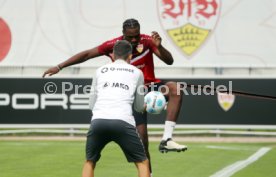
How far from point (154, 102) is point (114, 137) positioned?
1535mm

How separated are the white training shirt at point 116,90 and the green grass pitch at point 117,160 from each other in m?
4.30

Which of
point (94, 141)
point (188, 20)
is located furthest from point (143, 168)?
point (188, 20)

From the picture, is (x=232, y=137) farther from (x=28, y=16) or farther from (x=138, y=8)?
(x=28, y=16)

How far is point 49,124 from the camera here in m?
22.6

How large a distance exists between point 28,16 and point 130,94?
15.1 metres

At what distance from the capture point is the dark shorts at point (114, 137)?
31.7 feet

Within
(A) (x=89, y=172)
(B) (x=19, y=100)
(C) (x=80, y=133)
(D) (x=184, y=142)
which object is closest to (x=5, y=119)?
(B) (x=19, y=100)

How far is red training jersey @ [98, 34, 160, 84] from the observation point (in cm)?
1146

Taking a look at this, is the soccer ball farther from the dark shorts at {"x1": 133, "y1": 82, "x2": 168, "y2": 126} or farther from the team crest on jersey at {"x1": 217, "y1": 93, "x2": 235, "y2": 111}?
the team crest on jersey at {"x1": 217, "y1": 93, "x2": 235, "y2": 111}

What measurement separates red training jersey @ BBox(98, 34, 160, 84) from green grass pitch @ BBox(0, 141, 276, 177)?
2873 mm

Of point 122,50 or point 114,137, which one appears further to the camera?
point 122,50

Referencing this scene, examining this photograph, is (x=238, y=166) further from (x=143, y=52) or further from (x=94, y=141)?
(x=94, y=141)

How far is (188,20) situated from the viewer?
78.3 ft

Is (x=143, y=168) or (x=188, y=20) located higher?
(x=188, y=20)
